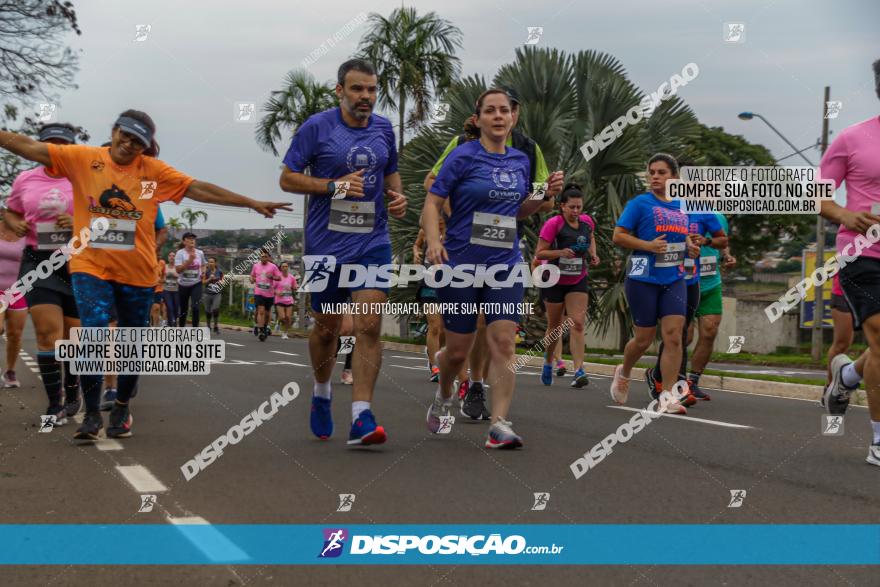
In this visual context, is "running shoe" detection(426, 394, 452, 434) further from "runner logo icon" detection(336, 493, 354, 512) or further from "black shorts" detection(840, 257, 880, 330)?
"black shorts" detection(840, 257, 880, 330)

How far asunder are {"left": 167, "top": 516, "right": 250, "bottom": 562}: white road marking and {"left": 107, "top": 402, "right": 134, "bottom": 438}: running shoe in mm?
2735

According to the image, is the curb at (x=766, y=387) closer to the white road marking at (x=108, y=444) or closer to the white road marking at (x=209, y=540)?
the white road marking at (x=108, y=444)

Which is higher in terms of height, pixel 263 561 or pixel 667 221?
pixel 667 221

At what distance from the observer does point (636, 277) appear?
917 cm

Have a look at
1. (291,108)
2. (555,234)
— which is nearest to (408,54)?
(291,108)

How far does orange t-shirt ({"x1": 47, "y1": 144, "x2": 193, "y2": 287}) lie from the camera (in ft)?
21.8

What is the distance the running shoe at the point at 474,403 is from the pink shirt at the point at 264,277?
17.4 metres

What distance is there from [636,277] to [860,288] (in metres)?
2.99

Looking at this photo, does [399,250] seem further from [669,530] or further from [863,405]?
[669,530]

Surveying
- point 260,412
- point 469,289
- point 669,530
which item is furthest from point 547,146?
point 669,530

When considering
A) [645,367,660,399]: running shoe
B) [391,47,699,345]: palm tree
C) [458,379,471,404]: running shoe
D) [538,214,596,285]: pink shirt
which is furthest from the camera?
[391,47,699,345]: palm tree

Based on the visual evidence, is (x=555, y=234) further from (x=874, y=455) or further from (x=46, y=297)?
(x=874, y=455)

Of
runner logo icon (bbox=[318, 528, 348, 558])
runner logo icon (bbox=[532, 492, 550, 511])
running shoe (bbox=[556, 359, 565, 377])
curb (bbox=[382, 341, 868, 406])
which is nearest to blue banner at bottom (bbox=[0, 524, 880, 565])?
runner logo icon (bbox=[318, 528, 348, 558])

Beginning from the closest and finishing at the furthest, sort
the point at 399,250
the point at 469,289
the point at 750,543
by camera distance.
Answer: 1. the point at 750,543
2. the point at 469,289
3. the point at 399,250
